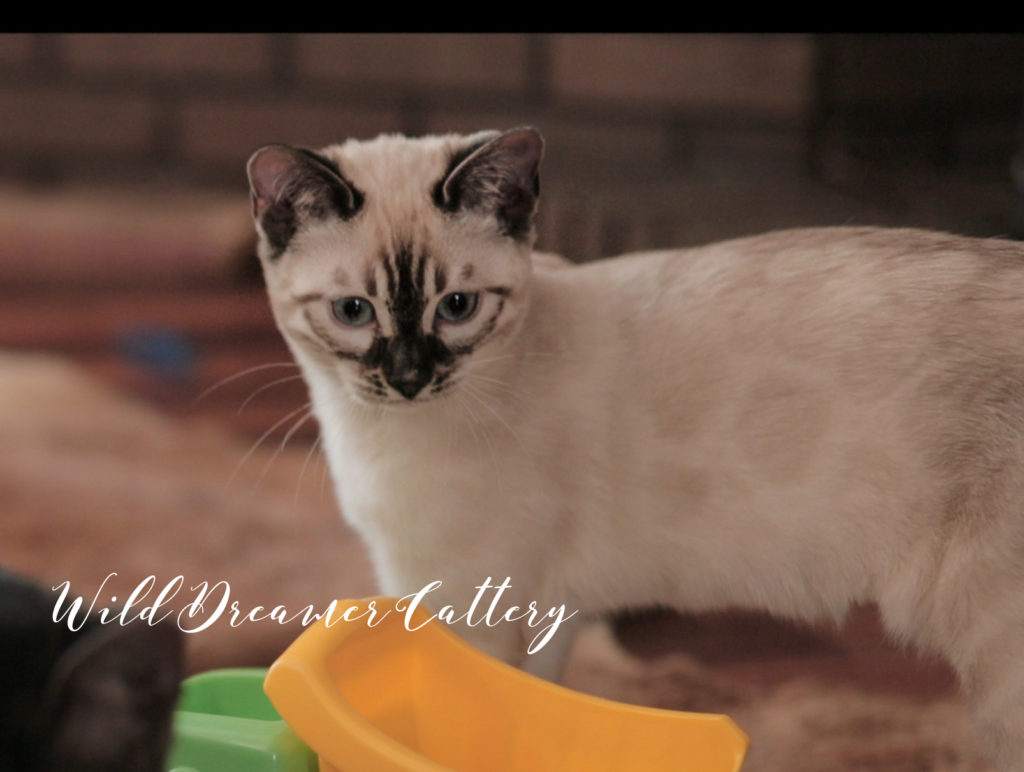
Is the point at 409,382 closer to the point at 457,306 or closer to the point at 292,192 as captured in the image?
the point at 457,306

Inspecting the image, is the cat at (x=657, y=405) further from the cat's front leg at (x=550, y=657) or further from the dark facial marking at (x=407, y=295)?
the cat's front leg at (x=550, y=657)

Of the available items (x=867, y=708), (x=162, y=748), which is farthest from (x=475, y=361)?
(x=867, y=708)

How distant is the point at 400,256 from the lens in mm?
1336

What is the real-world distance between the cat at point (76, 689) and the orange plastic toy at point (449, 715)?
0.26m

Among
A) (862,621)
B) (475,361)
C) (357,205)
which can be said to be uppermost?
(357,205)

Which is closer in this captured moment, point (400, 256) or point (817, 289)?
point (400, 256)

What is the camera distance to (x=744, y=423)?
1.44 m

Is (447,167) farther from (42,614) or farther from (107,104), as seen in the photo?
(107,104)

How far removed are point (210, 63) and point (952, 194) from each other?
1606mm

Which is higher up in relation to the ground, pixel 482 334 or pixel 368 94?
pixel 368 94

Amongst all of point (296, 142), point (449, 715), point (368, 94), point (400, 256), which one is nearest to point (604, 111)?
point (368, 94)

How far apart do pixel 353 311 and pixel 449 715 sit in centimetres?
55

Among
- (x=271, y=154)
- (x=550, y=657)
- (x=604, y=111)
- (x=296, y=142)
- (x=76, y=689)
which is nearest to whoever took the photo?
(x=76, y=689)

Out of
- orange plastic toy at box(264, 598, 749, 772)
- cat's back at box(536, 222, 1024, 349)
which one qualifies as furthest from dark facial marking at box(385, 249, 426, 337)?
orange plastic toy at box(264, 598, 749, 772)
